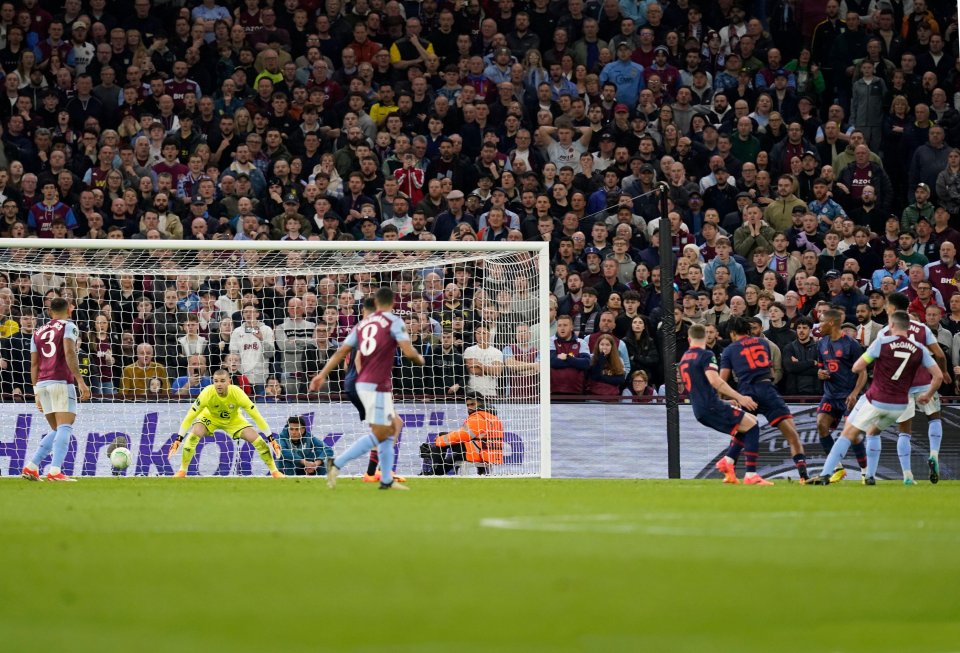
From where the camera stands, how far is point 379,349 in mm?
12859

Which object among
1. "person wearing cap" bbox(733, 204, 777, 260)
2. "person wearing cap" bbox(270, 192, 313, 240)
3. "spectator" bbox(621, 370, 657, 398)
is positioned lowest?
"spectator" bbox(621, 370, 657, 398)

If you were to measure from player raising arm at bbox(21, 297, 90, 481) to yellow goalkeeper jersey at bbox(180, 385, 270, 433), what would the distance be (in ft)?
6.76

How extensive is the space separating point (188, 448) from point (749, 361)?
23.2ft

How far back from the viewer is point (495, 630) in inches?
207

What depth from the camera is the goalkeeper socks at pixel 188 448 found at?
17188 millimetres

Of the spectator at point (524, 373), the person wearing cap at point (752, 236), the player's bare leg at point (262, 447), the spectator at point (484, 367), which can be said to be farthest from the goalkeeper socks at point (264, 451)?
the person wearing cap at point (752, 236)

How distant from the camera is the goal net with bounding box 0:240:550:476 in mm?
17688

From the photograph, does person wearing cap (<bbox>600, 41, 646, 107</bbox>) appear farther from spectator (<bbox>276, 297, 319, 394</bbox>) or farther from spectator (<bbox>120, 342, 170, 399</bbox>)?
Answer: spectator (<bbox>120, 342, 170, 399</bbox>)

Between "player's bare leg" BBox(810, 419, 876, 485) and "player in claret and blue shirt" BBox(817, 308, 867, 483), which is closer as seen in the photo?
"player's bare leg" BBox(810, 419, 876, 485)

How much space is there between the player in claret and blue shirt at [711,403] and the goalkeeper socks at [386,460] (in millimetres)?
4009

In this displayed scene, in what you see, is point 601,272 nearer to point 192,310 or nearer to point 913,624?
point 192,310

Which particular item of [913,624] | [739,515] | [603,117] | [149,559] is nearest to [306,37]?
[603,117]

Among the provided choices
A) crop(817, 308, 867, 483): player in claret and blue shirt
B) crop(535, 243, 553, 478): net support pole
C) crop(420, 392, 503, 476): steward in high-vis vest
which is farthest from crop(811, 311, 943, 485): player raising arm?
crop(420, 392, 503, 476): steward in high-vis vest

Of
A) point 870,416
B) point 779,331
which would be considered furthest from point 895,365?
point 779,331
